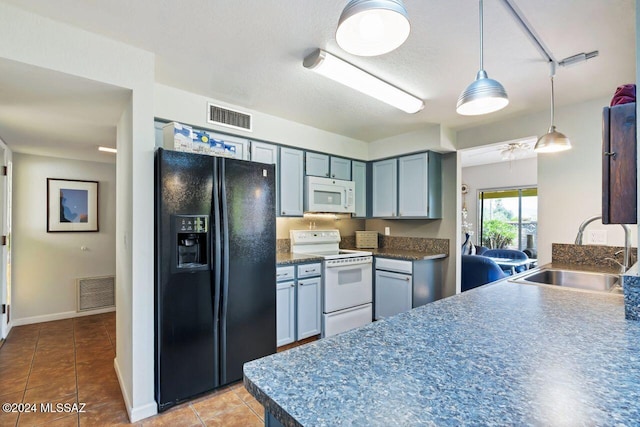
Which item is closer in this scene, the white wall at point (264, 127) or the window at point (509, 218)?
the white wall at point (264, 127)

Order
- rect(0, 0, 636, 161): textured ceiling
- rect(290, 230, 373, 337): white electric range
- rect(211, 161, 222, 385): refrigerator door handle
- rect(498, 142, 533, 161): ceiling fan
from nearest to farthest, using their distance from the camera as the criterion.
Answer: rect(0, 0, 636, 161): textured ceiling
rect(211, 161, 222, 385): refrigerator door handle
rect(290, 230, 373, 337): white electric range
rect(498, 142, 533, 161): ceiling fan

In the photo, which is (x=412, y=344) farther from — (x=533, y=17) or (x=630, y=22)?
(x=630, y=22)

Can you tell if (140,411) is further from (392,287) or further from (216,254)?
(392,287)

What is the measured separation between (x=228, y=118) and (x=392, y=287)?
252 cm

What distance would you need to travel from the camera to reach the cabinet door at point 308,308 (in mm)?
3023

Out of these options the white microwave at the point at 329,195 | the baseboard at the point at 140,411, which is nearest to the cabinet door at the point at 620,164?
the white microwave at the point at 329,195

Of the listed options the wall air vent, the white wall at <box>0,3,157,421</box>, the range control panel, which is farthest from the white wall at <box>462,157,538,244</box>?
the wall air vent

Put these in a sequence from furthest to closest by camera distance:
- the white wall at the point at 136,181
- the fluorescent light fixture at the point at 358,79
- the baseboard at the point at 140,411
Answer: the fluorescent light fixture at the point at 358,79 → the baseboard at the point at 140,411 → the white wall at the point at 136,181

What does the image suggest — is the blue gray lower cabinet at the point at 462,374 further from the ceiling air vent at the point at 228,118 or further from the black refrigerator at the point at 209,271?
the ceiling air vent at the point at 228,118

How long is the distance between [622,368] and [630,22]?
1948mm

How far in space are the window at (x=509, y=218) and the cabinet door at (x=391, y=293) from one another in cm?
417

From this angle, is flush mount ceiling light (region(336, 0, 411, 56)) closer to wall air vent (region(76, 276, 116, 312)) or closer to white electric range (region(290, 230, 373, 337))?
white electric range (region(290, 230, 373, 337))

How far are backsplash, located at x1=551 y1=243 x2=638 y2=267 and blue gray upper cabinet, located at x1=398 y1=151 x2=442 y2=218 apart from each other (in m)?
1.25

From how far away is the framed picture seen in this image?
12.9 ft
